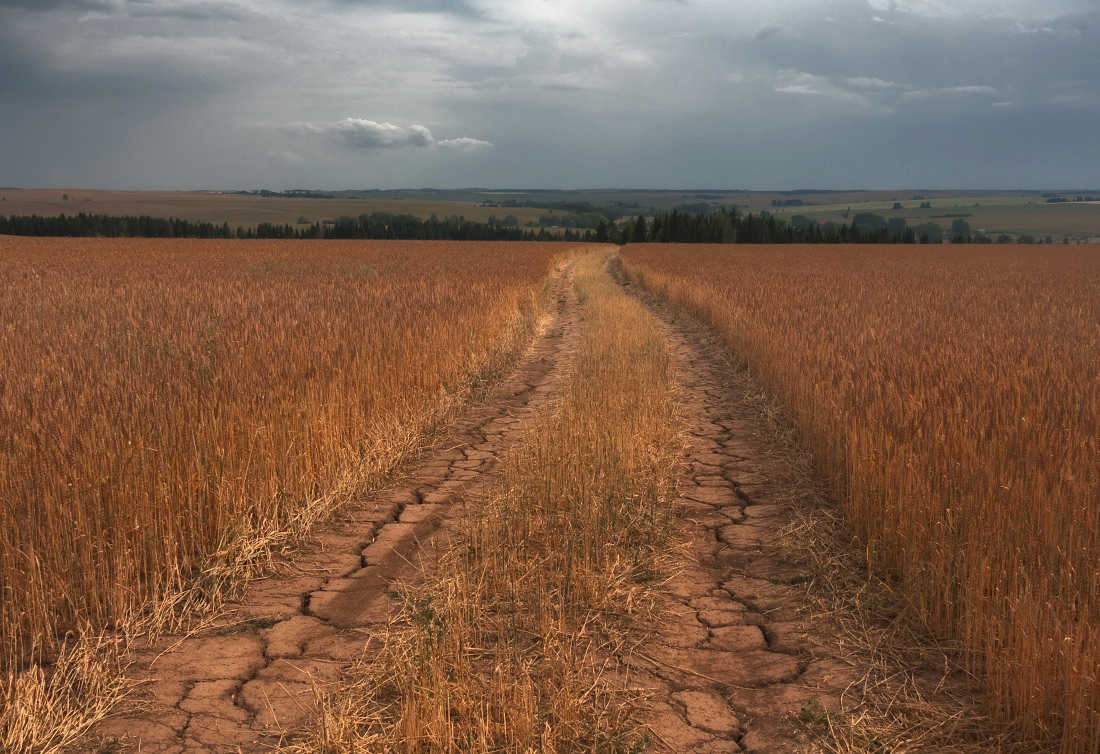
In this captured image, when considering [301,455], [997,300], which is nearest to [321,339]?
[301,455]

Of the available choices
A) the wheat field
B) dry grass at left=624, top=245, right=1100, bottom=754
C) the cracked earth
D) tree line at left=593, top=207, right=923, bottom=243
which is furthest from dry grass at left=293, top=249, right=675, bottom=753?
tree line at left=593, top=207, right=923, bottom=243

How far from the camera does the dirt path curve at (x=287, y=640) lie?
2891 mm

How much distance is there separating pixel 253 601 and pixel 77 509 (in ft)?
3.26

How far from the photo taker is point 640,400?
768cm

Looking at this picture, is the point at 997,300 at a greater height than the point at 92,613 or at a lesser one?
greater

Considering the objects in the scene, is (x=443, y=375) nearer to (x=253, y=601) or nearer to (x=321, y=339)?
(x=321, y=339)

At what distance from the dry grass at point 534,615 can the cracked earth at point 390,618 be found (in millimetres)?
187

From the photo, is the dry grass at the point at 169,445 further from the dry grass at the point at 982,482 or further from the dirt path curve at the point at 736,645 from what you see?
the dry grass at the point at 982,482

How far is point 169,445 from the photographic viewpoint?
454 cm

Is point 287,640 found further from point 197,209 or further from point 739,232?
point 197,209

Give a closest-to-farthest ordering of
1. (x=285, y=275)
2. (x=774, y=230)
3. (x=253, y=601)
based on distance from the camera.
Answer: (x=253, y=601), (x=285, y=275), (x=774, y=230)

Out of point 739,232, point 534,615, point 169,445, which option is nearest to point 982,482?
point 534,615

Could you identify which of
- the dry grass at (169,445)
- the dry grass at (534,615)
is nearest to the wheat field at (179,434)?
the dry grass at (169,445)

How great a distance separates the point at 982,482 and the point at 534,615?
254cm
